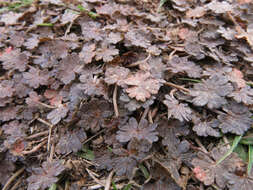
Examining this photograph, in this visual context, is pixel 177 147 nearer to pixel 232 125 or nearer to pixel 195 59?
pixel 232 125

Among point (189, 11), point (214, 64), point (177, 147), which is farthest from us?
point (189, 11)

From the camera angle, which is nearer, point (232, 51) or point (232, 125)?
point (232, 125)

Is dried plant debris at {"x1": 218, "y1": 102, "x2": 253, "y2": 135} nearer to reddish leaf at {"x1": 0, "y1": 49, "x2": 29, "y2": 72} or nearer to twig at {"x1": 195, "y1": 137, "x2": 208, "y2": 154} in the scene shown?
twig at {"x1": 195, "y1": 137, "x2": 208, "y2": 154}

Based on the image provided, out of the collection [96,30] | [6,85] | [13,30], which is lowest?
[6,85]

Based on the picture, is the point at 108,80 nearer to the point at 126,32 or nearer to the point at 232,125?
the point at 126,32

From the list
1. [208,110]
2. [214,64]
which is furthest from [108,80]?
[214,64]

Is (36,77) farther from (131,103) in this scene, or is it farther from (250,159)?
(250,159)

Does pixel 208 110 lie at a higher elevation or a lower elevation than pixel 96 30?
lower

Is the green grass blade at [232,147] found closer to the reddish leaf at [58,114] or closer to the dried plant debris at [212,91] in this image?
the dried plant debris at [212,91]

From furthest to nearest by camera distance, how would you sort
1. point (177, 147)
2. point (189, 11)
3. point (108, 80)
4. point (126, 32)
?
1. point (189, 11)
2. point (126, 32)
3. point (108, 80)
4. point (177, 147)
